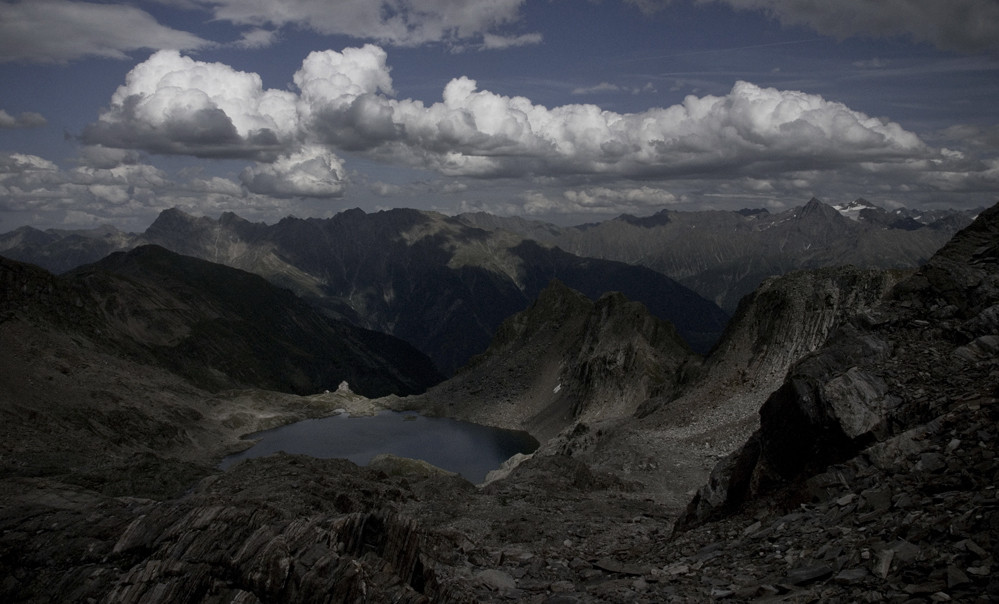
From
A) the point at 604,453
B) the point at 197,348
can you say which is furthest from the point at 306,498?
the point at 197,348

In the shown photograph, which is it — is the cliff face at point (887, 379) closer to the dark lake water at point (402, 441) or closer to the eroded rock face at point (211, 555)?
the eroded rock face at point (211, 555)

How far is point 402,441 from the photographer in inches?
5281

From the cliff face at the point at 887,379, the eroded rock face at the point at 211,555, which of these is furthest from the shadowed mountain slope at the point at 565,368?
the eroded rock face at the point at 211,555

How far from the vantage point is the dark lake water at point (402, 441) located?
11719 centimetres

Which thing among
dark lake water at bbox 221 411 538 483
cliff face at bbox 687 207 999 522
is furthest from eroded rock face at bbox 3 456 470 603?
dark lake water at bbox 221 411 538 483

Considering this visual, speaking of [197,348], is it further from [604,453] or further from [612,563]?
[612,563]

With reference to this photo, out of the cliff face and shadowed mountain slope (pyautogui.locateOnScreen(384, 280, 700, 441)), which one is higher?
the cliff face

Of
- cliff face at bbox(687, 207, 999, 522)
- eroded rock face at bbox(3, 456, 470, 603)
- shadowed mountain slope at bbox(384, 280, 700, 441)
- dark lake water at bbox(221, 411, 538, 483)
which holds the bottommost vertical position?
dark lake water at bbox(221, 411, 538, 483)

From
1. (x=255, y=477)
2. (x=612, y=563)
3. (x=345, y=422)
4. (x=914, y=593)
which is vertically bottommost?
(x=345, y=422)

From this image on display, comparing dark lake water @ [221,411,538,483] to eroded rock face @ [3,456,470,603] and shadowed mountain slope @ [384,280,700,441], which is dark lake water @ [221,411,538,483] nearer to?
shadowed mountain slope @ [384,280,700,441]

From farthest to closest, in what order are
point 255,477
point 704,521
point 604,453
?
point 604,453 < point 255,477 < point 704,521

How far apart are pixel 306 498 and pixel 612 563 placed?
2077 cm

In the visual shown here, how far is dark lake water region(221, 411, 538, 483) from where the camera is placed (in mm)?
117188

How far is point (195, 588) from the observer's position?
20.3m
